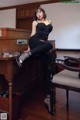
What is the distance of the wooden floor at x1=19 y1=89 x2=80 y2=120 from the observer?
2201mm

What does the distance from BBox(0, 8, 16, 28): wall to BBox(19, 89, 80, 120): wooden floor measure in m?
3.97

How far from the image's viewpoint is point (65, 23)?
5262mm

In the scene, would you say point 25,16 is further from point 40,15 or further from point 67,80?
point 67,80

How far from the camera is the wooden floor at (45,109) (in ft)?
7.22

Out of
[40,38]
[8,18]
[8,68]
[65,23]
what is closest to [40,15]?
[40,38]

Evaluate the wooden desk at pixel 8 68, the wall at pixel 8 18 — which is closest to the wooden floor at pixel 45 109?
the wooden desk at pixel 8 68

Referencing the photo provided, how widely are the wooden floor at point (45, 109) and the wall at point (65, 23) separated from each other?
251 centimetres

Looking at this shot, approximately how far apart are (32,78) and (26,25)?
11.2 feet

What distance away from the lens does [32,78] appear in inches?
122

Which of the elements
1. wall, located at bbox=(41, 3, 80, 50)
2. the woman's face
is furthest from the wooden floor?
wall, located at bbox=(41, 3, 80, 50)

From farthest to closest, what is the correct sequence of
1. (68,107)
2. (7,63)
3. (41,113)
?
(68,107) < (41,113) < (7,63)

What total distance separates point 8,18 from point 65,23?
2.37 m

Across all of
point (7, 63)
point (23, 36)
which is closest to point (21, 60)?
point (7, 63)

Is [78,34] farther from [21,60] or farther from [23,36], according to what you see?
[21,60]
